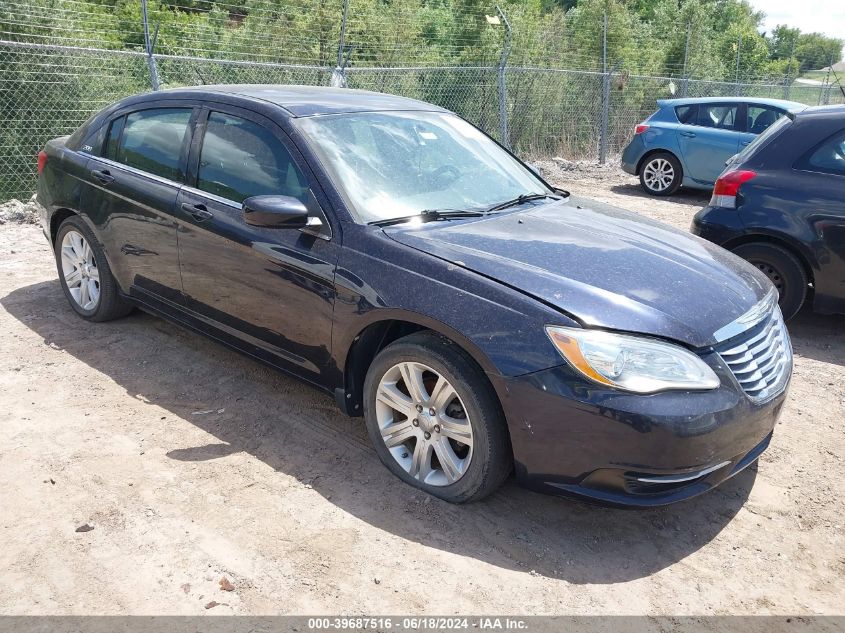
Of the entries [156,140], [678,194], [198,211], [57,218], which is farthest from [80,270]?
[678,194]

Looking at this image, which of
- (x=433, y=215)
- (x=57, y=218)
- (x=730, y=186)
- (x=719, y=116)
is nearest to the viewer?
(x=433, y=215)

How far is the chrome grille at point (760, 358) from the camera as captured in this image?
2.98m

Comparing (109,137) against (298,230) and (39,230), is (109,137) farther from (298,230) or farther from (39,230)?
(39,230)

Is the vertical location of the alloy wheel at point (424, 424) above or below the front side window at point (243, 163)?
below

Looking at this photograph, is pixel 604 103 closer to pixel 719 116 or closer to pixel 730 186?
pixel 719 116

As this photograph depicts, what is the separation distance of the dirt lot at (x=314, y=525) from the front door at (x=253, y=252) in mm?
503

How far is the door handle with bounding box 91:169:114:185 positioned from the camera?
15.4 ft

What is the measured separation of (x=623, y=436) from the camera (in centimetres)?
272

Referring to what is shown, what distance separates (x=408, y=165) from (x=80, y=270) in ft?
8.94

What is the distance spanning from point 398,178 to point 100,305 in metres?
2.56

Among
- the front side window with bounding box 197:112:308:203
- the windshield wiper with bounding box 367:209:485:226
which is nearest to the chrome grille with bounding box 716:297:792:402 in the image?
the windshield wiper with bounding box 367:209:485:226

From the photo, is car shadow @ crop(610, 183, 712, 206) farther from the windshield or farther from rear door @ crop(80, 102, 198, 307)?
rear door @ crop(80, 102, 198, 307)

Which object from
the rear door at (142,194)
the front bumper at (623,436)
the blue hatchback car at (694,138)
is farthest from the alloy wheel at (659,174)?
the front bumper at (623,436)

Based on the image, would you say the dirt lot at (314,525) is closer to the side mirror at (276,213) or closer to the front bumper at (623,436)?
the front bumper at (623,436)
